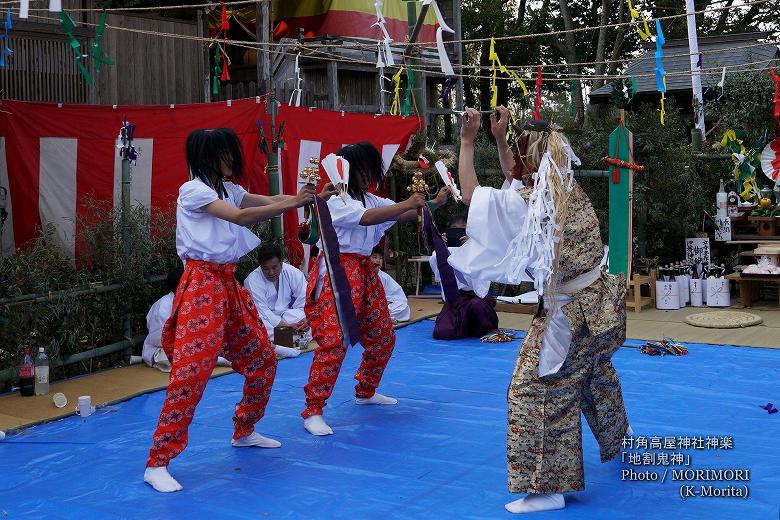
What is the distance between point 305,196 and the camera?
12.1ft

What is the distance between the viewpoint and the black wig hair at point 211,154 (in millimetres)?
3760

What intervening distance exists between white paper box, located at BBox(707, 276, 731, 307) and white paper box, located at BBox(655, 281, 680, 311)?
0.30 metres

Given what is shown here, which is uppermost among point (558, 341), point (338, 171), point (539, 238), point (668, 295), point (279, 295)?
point (338, 171)

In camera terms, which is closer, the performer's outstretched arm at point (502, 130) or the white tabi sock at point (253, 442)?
the performer's outstretched arm at point (502, 130)

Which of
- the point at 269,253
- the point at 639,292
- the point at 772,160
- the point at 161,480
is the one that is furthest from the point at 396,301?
the point at 161,480

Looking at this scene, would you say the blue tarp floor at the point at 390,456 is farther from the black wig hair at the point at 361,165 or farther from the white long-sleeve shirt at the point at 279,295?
the black wig hair at the point at 361,165

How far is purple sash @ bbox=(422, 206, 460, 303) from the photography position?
180 inches

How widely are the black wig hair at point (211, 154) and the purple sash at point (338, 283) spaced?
1.72 ft

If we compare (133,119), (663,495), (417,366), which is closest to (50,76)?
(133,119)

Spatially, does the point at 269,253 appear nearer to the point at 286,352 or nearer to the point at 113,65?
the point at 286,352

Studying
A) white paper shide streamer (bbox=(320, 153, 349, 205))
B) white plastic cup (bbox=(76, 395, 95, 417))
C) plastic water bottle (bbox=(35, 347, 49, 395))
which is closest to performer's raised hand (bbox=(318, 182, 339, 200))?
white paper shide streamer (bbox=(320, 153, 349, 205))

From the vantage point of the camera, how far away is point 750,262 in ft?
28.7

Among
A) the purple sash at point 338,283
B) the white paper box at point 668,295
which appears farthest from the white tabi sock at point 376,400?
the white paper box at point 668,295

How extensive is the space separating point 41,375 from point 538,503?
339 centimetres
